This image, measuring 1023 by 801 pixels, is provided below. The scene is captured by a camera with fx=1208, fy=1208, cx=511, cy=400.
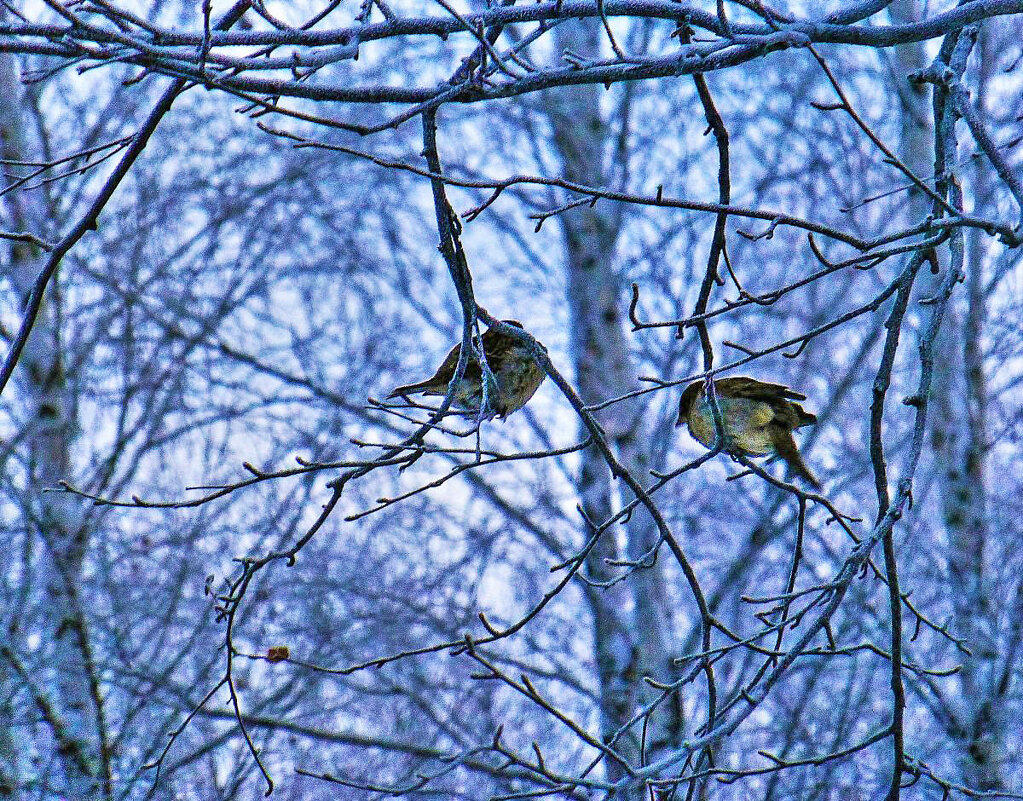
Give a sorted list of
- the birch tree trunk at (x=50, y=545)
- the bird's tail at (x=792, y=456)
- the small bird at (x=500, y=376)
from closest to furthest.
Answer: the small bird at (x=500, y=376) < the bird's tail at (x=792, y=456) < the birch tree trunk at (x=50, y=545)

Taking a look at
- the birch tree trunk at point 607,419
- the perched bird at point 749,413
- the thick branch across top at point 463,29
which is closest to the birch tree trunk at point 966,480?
the birch tree trunk at point 607,419

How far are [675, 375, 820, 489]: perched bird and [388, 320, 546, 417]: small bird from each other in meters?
0.36

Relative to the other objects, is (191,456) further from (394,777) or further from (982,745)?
(982,745)

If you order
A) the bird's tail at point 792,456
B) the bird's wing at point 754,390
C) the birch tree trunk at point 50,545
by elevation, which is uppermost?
the birch tree trunk at point 50,545

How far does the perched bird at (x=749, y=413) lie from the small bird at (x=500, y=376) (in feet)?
1.18

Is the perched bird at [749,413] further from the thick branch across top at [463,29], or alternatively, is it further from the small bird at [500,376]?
the thick branch across top at [463,29]

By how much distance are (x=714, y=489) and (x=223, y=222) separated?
3.90 metres

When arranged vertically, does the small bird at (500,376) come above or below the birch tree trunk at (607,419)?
below

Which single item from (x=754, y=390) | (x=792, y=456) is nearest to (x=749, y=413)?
(x=754, y=390)

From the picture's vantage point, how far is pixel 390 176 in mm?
7918

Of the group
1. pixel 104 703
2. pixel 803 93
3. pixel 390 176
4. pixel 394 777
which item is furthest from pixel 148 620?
pixel 803 93

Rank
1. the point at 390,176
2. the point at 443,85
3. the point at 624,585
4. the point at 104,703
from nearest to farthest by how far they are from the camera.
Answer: the point at 443,85 → the point at 104,703 → the point at 624,585 → the point at 390,176

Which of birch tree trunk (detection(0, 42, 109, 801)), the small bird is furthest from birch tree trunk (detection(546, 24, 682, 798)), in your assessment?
the small bird

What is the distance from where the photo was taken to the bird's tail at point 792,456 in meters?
2.71
